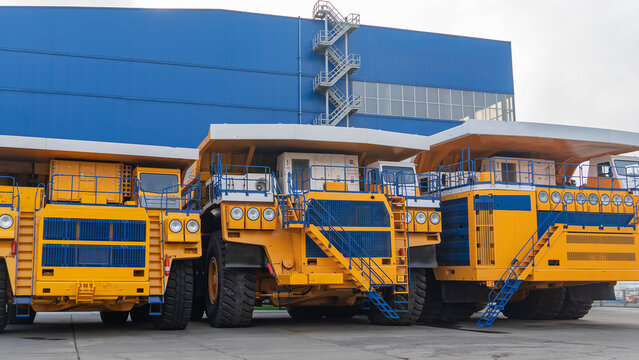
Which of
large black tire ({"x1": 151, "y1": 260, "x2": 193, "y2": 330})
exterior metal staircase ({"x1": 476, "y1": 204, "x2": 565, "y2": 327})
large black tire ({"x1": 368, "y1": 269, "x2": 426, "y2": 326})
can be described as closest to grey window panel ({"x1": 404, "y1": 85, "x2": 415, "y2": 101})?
exterior metal staircase ({"x1": 476, "y1": 204, "x2": 565, "y2": 327})

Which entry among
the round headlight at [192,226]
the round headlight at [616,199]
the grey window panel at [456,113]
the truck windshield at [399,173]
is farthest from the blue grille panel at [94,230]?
the grey window panel at [456,113]

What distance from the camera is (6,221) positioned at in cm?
1240

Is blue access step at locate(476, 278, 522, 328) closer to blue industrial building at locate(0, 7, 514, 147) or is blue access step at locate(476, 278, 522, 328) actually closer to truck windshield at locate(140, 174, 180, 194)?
truck windshield at locate(140, 174, 180, 194)

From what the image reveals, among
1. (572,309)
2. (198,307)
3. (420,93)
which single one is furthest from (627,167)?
(420,93)

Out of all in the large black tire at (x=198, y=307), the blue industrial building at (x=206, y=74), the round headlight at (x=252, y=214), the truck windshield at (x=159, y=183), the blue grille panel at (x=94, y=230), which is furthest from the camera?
the blue industrial building at (x=206, y=74)

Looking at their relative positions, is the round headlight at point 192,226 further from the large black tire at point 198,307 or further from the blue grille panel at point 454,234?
the blue grille panel at point 454,234

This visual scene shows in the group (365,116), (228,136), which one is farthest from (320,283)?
(365,116)

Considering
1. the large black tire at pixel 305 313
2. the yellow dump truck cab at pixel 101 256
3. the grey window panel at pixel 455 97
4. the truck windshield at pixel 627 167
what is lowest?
the large black tire at pixel 305 313

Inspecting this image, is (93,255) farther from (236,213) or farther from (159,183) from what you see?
(236,213)

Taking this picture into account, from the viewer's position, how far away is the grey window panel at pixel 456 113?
40.9 meters

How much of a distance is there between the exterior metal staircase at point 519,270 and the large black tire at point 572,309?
3903 millimetres

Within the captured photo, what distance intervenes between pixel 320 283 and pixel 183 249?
295cm

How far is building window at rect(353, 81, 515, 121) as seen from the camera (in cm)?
3969

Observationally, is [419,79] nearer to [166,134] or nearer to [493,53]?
[493,53]
